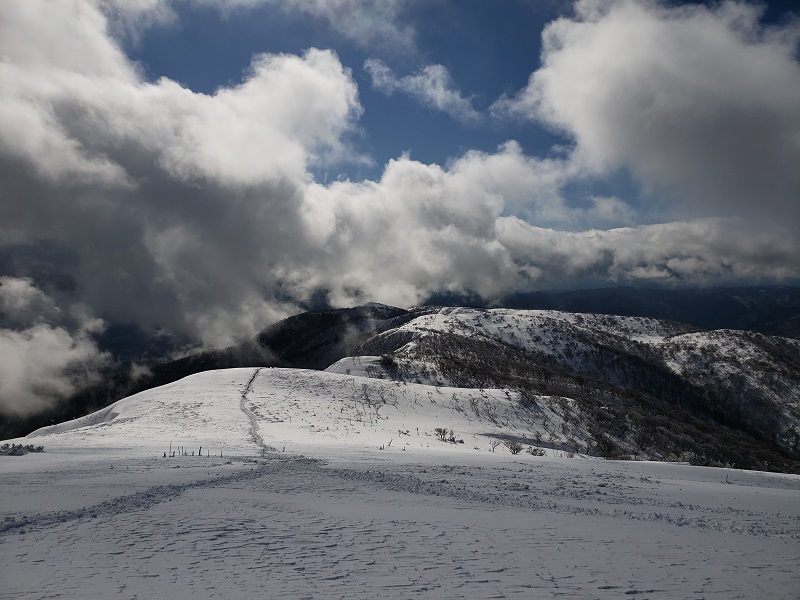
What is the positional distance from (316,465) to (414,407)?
965 inches

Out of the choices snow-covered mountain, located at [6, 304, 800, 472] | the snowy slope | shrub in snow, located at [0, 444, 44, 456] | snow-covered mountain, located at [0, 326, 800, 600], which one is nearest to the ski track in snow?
snow-covered mountain, located at [0, 326, 800, 600]

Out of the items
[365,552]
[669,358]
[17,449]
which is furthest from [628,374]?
[365,552]

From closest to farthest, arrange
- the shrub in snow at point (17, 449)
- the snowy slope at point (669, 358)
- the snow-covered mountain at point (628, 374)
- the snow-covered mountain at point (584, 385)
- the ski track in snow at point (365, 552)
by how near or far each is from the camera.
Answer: the ski track in snow at point (365, 552) → the shrub in snow at point (17, 449) → the snow-covered mountain at point (584, 385) → the snow-covered mountain at point (628, 374) → the snowy slope at point (669, 358)

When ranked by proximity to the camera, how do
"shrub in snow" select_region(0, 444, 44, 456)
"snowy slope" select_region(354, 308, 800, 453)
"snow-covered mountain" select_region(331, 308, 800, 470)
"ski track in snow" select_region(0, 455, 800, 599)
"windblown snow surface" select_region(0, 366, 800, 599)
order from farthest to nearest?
"snowy slope" select_region(354, 308, 800, 453)
"snow-covered mountain" select_region(331, 308, 800, 470)
"shrub in snow" select_region(0, 444, 44, 456)
"windblown snow surface" select_region(0, 366, 800, 599)
"ski track in snow" select_region(0, 455, 800, 599)

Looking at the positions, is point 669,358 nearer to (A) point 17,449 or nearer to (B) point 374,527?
(B) point 374,527

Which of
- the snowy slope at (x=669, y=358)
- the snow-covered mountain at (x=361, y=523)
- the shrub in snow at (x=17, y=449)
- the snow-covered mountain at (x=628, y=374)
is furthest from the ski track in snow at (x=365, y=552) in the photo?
the snowy slope at (x=669, y=358)

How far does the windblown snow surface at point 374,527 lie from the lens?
6164 mm

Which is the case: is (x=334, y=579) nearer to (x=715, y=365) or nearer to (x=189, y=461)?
(x=189, y=461)

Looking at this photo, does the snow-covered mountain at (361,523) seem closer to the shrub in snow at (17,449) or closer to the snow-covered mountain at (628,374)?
the shrub in snow at (17,449)

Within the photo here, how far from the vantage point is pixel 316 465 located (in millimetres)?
14031

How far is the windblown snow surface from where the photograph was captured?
616cm

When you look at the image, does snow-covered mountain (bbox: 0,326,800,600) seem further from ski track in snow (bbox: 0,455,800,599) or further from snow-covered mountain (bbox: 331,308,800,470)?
snow-covered mountain (bbox: 331,308,800,470)

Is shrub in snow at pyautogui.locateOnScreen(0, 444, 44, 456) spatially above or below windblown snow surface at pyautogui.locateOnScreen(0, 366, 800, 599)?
above

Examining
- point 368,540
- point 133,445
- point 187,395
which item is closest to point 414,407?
point 187,395
